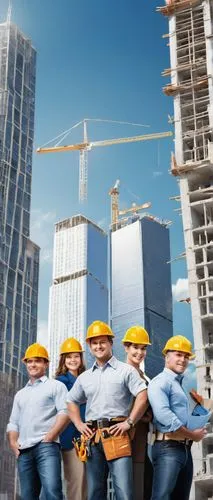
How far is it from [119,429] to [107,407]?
14.3 inches

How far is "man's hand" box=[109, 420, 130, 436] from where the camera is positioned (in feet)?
30.1

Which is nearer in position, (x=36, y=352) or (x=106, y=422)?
(x=106, y=422)

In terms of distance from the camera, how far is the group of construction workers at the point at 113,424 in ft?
30.1

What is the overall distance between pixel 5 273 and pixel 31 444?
349 feet

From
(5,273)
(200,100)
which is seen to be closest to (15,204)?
(5,273)

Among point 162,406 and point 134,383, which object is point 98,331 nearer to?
point 134,383

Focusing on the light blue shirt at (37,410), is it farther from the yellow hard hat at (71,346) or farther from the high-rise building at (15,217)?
the high-rise building at (15,217)

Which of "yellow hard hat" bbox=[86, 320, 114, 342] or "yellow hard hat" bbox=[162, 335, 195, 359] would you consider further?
"yellow hard hat" bbox=[86, 320, 114, 342]

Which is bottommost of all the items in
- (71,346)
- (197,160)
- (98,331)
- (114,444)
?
(114,444)

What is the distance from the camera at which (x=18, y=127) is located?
130 meters

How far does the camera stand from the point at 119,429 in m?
9.19

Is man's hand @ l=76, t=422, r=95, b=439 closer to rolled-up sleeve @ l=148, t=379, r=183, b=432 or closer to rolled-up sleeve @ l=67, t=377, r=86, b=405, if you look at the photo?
rolled-up sleeve @ l=67, t=377, r=86, b=405

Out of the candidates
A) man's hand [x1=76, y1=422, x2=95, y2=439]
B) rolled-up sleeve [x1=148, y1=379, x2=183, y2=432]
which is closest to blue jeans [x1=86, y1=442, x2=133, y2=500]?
man's hand [x1=76, y1=422, x2=95, y2=439]

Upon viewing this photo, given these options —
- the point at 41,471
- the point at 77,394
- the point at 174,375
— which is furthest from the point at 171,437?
the point at 41,471
